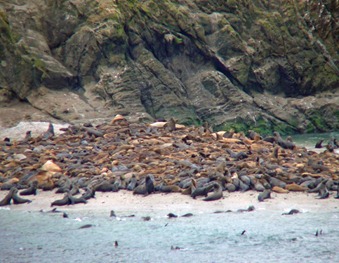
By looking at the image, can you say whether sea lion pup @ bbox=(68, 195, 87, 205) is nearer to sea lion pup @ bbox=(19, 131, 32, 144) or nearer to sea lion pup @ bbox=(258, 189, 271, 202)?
sea lion pup @ bbox=(258, 189, 271, 202)

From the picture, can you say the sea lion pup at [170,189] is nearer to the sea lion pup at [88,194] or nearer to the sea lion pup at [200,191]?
the sea lion pup at [200,191]

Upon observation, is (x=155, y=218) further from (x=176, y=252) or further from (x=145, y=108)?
(x=145, y=108)

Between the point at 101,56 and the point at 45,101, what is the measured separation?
10.0 feet

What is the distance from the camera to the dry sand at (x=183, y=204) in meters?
12.1

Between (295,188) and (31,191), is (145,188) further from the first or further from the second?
(295,188)

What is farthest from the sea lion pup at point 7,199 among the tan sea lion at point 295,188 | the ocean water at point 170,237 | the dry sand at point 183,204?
the tan sea lion at point 295,188

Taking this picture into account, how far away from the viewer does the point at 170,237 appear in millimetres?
10617

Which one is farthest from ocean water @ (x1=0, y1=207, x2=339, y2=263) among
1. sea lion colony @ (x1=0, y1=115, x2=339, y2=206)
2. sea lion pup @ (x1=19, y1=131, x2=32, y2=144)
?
sea lion pup @ (x1=19, y1=131, x2=32, y2=144)

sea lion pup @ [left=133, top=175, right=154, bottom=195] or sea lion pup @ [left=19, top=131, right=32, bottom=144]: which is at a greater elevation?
sea lion pup @ [left=133, top=175, right=154, bottom=195]

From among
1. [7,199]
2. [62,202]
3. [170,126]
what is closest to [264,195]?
[62,202]

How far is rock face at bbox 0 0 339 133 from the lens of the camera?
2466 cm

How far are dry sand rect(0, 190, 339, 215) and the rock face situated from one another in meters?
10.5

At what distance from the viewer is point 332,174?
46.8 feet

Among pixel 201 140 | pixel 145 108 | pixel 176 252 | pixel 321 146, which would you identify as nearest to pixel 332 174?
pixel 201 140
